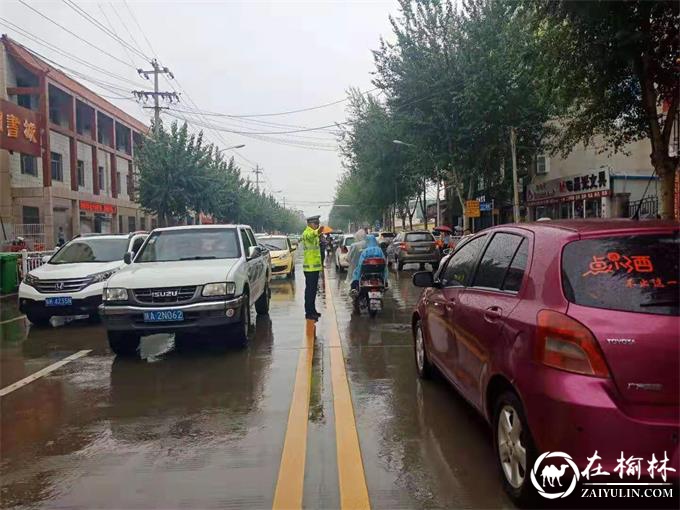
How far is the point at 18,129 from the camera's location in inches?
828

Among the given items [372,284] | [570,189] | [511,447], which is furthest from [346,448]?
[570,189]

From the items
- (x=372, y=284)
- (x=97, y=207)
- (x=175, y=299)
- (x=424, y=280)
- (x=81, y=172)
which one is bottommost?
(x=372, y=284)

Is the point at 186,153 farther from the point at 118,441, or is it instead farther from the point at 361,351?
the point at 118,441

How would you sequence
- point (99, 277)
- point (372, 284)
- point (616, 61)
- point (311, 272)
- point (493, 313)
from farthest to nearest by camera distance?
point (372, 284) → point (99, 277) → point (311, 272) → point (616, 61) → point (493, 313)

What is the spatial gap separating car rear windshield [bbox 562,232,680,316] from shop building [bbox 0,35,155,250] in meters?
21.7

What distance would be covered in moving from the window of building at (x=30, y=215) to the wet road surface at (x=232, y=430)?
20.8 m

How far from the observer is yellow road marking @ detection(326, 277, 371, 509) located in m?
3.51

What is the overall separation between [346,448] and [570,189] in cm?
2078

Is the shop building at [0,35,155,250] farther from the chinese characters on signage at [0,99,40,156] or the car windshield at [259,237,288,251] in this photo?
the car windshield at [259,237,288,251]

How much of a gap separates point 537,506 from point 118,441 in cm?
309

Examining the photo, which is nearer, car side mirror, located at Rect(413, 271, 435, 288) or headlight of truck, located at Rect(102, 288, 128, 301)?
car side mirror, located at Rect(413, 271, 435, 288)

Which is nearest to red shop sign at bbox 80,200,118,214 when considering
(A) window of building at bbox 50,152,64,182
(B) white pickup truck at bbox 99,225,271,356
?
(A) window of building at bbox 50,152,64,182

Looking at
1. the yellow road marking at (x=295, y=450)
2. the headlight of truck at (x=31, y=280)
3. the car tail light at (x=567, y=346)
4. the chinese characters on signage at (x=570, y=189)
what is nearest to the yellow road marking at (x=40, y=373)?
the headlight of truck at (x=31, y=280)

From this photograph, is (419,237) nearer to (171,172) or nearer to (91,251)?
(171,172)
